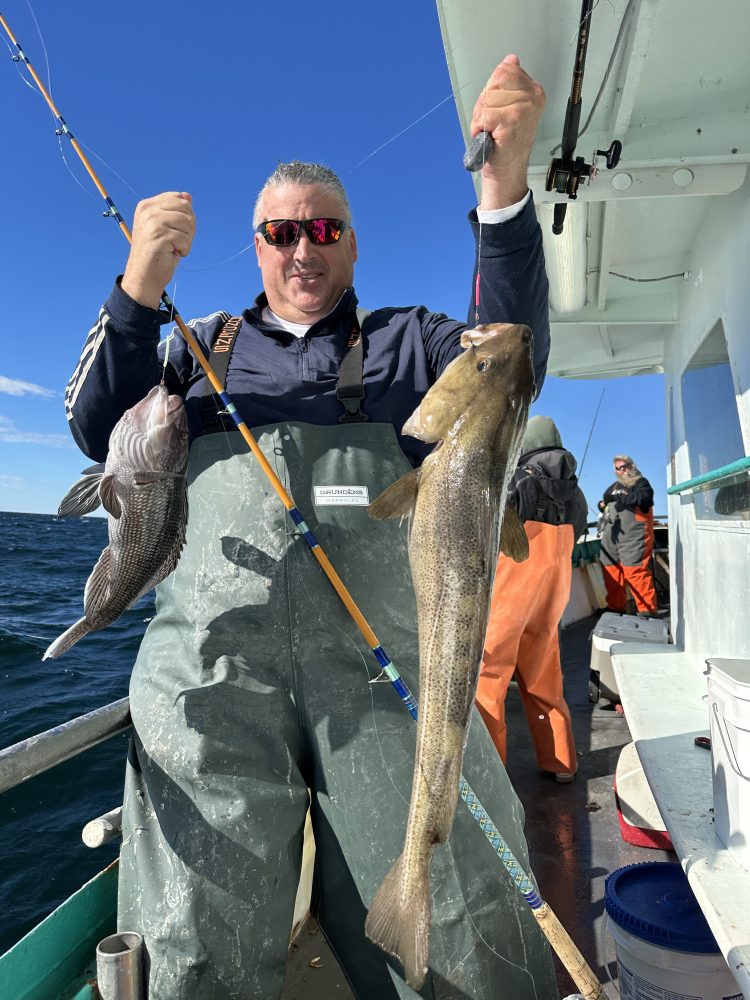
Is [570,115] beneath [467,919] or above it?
above

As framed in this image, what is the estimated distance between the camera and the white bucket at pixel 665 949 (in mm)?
2418

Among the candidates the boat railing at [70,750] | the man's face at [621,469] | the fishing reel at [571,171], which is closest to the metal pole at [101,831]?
the boat railing at [70,750]

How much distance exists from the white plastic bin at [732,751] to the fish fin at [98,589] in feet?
6.54

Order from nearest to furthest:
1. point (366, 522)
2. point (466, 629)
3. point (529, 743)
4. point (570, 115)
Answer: point (466, 629)
point (366, 522)
point (570, 115)
point (529, 743)

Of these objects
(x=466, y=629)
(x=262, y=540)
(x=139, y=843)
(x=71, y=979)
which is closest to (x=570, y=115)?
(x=262, y=540)

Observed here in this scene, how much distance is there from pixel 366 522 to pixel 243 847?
113 cm

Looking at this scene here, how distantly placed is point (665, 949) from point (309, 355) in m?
2.51

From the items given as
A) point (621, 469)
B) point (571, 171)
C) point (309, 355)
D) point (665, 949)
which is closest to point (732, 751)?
point (665, 949)

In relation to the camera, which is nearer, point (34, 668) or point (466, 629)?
point (466, 629)

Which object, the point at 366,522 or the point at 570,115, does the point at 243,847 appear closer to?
the point at 366,522

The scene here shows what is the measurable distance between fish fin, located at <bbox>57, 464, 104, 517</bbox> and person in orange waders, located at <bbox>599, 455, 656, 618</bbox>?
9505 millimetres

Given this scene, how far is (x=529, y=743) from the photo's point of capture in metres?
5.65

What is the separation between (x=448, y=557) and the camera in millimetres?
1634

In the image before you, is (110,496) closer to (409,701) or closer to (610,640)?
(409,701)
